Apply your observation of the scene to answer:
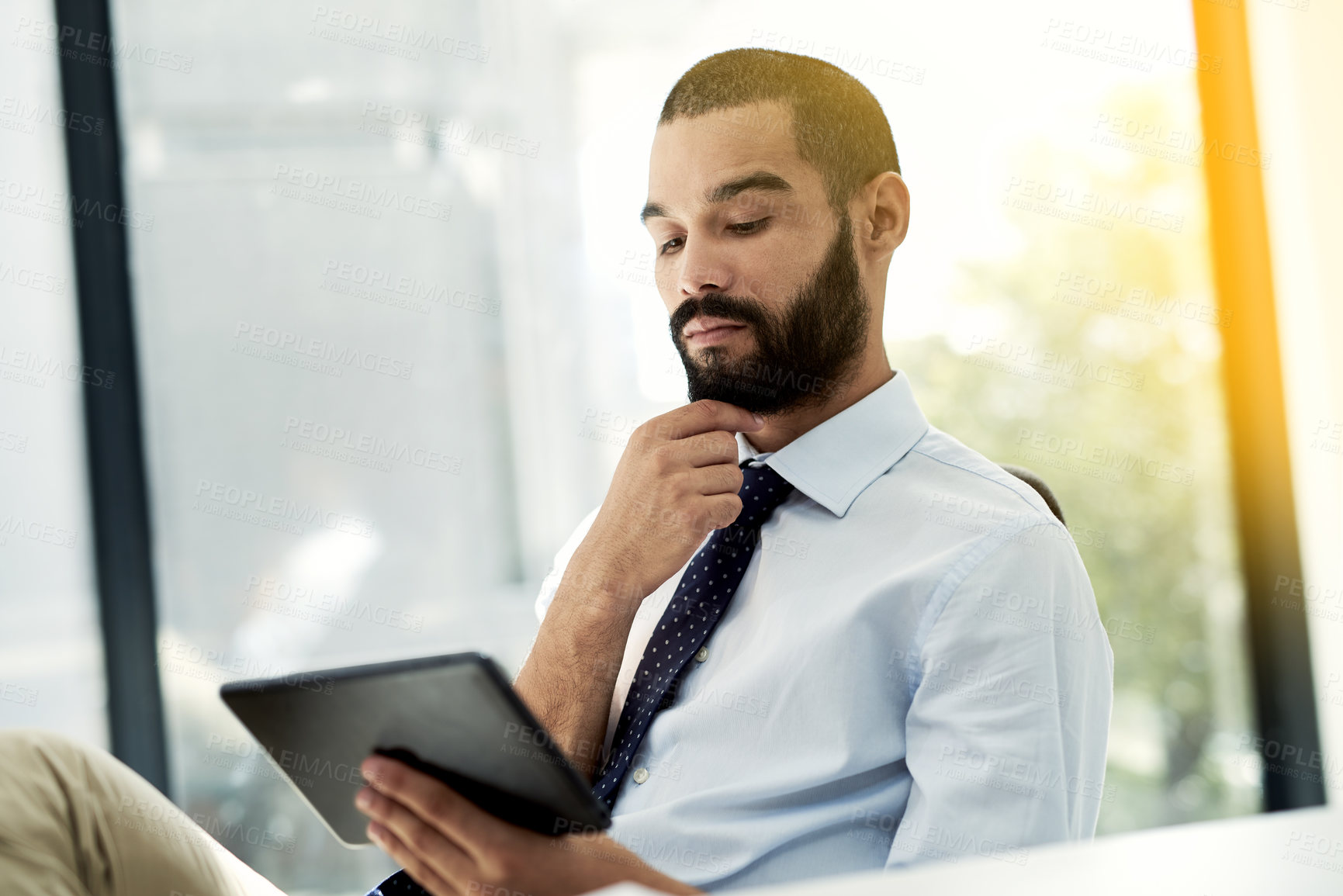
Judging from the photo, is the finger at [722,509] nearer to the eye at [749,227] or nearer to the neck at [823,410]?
the neck at [823,410]

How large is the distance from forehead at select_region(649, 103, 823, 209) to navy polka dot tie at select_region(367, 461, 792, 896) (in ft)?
1.25

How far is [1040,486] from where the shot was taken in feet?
4.76

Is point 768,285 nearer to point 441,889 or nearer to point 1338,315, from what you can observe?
point 441,889

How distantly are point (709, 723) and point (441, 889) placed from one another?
347 millimetres

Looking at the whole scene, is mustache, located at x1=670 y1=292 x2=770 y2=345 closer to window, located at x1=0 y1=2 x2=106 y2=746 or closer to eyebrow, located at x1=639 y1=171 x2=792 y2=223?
eyebrow, located at x1=639 y1=171 x2=792 y2=223

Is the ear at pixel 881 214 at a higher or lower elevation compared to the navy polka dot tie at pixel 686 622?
higher

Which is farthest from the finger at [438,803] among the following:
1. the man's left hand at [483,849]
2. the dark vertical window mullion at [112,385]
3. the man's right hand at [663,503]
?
the dark vertical window mullion at [112,385]

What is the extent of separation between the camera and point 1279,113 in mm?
2410

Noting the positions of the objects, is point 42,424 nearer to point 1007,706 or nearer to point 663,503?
point 663,503

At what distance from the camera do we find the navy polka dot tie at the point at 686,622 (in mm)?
1234

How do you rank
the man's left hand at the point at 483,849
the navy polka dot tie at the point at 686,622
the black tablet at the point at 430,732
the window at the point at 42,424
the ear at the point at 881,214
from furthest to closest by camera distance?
the window at the point at 42,424 < the ear at the point at 881,214 < the navy polka dot tie at the point at 686,622 < the man's left hand at the point at 483,849 < the black tablet at the point at 430,732

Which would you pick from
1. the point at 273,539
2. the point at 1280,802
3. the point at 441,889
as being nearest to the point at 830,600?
the point at 441,889

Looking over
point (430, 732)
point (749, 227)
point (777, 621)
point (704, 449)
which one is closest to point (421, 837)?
point (430, 732)

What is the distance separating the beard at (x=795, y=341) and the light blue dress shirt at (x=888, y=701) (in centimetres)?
15
